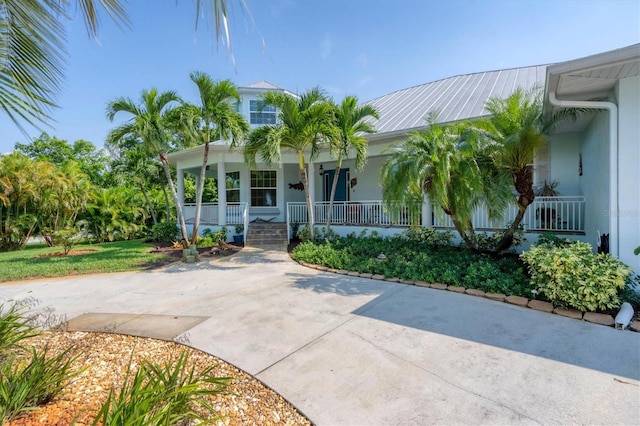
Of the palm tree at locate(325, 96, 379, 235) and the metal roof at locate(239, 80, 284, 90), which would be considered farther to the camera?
the metal roof at locate(239, 80, 284, 90)

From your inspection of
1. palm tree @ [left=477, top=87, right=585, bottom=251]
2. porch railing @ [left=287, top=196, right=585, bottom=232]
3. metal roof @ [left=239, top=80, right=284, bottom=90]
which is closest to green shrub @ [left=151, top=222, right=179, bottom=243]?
metal roof @ [left=239, top=80, right=284, bottom=90]

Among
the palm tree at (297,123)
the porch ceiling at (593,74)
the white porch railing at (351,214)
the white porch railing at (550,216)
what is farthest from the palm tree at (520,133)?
the palm tree at (297,123)

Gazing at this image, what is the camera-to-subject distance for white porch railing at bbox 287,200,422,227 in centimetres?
1053

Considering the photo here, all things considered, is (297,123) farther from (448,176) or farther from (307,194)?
(448,176)

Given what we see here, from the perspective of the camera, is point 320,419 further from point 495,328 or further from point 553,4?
point 553,4

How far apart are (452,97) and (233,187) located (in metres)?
10.7

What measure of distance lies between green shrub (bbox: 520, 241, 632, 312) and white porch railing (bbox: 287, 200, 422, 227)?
4783 mm

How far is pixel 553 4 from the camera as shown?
246 inches

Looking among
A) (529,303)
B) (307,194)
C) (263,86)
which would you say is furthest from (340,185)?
(529,303)

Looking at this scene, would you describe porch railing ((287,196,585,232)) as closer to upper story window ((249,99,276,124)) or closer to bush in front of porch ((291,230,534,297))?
bush in front of porch ((291,230,534,297))

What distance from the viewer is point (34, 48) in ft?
7.32

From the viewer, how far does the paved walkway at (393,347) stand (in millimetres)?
2576

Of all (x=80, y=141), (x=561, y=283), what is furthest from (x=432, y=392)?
(x=80, y=141)

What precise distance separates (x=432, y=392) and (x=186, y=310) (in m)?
4.03
